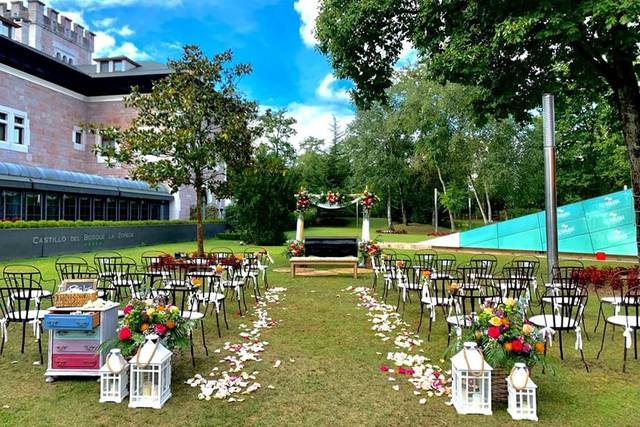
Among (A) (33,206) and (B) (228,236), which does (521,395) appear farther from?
(B) (228,236)

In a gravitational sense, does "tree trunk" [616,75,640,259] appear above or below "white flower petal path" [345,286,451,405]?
above

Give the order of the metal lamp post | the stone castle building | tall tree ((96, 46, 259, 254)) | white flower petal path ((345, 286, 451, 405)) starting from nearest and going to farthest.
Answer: white flower petal path ((345, 286, 451, 405)) < the metal lamp post < tall tree ((96, 46, 259, 254)) < the stone castle building

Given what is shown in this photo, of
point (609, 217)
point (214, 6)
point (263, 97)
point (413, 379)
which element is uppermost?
point (263, 97)

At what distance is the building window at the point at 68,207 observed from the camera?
20406 mm

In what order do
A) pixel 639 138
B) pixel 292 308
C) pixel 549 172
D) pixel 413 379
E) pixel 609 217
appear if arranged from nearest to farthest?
pixel 413 379 < pixel 292 308 < pixel 639 138 < pixel 549 172 < pixel 609 217

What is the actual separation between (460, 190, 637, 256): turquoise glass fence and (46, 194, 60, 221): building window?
19563mm

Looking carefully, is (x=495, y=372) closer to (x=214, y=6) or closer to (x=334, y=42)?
(x=334, y=42)

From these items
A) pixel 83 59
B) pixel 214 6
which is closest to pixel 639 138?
pixel 214 6

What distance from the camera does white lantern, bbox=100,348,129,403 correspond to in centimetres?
410

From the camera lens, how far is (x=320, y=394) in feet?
14.1

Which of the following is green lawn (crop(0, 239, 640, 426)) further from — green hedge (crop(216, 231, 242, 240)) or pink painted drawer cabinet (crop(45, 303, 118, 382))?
green hedge (crop(216, 231, 242, 240))

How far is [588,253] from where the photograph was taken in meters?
18.2

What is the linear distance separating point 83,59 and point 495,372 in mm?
44239

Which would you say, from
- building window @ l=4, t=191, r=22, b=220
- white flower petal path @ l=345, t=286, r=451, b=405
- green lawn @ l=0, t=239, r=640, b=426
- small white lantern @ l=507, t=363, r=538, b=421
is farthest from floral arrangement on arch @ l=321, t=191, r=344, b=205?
building window @ l=4, t=191, r=22, b=220
